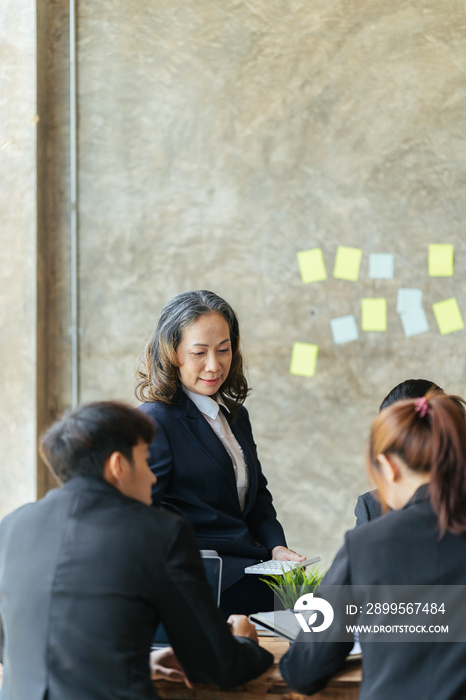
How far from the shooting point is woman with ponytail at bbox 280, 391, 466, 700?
1.43m

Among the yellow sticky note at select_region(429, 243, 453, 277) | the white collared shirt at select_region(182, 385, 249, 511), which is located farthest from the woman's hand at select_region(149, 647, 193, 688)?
the yellow sticky note at select_region(429, 243, 453, 277)

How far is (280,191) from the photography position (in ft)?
13.4

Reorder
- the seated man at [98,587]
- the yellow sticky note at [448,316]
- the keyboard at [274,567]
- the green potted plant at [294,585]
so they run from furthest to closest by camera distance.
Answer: the yellow sticky note at [448,316] < the keyboard at [274,567] < the green potted plant at [294,585] < the seated man at [98,587]

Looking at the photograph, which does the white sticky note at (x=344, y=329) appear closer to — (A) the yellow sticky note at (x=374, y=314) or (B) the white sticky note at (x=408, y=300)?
(A) the yellow sticky note at (x=374, y=314)

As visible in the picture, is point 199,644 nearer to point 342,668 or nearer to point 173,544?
point 173,544

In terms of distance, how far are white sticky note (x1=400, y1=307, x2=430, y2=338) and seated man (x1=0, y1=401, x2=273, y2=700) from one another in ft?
9.03

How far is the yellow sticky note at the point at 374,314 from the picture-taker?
13.3 feet

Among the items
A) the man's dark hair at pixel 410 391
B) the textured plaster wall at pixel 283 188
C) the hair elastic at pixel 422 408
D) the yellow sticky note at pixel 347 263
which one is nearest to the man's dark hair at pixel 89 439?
the hair elastic at pixel 422 408

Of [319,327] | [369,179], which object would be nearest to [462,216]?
[369,179]

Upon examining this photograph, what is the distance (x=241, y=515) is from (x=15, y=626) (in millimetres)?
1042

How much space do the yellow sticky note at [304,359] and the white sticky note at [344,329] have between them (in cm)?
13

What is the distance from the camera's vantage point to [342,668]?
5.26 feet

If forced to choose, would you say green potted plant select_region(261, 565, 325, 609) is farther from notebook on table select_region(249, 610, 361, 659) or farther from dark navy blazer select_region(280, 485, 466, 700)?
dark navy blazer select_region(280, 485, 466, 700)

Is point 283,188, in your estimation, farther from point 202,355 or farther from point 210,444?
point 210,444
